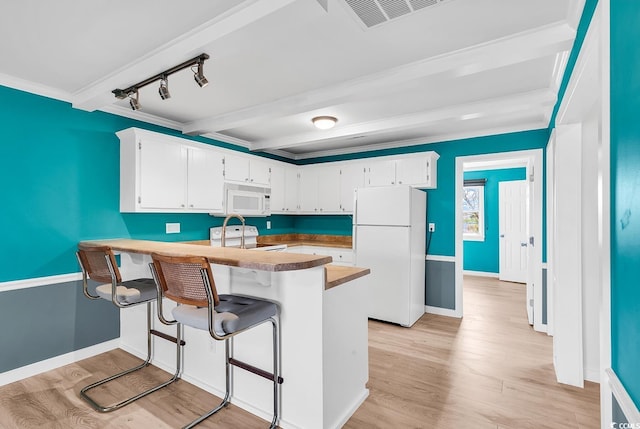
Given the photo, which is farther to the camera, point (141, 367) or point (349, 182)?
point (349, 182)

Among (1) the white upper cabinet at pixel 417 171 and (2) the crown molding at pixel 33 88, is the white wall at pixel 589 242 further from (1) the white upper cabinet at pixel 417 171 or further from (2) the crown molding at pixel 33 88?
(2) the crown molding at pixel 33 88

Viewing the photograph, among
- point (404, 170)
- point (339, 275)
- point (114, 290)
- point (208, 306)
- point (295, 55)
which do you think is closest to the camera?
point (208, 306)

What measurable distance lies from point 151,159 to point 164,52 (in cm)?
144

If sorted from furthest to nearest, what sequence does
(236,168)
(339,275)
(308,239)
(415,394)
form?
(308,239), (236,168), (415,394), (339,275)

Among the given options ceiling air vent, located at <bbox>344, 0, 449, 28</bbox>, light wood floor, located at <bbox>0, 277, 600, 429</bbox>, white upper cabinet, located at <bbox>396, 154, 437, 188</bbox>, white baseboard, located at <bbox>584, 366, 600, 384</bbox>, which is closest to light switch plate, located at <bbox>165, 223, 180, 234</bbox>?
light wood floor, located at <bbox>0, 277, 600, 429</bbox>

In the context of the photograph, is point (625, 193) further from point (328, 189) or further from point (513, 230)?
point (513, 230)

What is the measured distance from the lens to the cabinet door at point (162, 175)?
127 inches

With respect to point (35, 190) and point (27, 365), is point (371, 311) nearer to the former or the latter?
point (27, 365)

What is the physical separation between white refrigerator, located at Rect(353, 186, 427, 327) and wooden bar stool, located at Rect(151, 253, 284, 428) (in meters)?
2.20

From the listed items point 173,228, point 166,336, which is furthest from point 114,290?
point 173,228

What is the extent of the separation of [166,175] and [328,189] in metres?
2.46

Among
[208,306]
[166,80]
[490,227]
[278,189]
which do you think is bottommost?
[208,306]

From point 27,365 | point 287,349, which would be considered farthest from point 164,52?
point 27,365

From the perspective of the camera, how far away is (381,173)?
454 cm
